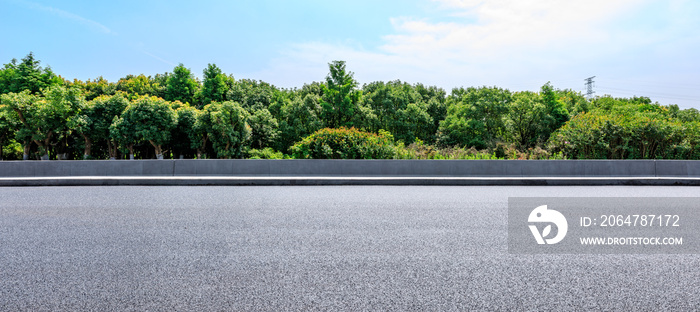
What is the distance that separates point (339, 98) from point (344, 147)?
27.9m

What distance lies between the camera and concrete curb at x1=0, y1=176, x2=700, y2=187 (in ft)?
40.3

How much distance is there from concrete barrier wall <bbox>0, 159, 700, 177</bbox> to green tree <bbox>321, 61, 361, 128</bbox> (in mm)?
28794

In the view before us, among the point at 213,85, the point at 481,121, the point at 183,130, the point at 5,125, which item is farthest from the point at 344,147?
the point at 5,125

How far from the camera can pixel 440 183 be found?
488 inches

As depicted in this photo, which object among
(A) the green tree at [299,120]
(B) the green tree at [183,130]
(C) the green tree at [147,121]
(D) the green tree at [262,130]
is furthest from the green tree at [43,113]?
(A) the green tree at [299,120]

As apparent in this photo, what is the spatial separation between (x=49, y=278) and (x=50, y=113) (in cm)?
4936

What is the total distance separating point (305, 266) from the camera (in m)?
4.16

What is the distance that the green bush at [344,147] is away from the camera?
1529cm

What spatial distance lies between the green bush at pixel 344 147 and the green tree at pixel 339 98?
2636 cm

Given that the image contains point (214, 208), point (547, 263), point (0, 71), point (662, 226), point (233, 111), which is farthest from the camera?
point (0, 71)

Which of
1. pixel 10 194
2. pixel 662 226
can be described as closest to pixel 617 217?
pixel 662 226

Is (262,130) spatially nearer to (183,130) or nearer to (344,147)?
(183,130)

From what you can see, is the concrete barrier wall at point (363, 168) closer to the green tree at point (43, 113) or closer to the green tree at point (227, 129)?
the green tree at point (227, 129)

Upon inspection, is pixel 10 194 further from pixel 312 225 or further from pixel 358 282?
pixel 358 282
